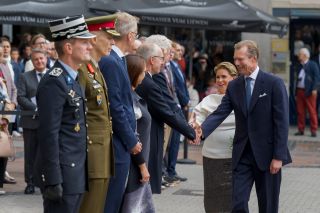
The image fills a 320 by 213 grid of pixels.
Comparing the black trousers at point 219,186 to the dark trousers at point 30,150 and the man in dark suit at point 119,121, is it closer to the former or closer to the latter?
the man in dark suit at point 119,121

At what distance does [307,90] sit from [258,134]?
1242 cm

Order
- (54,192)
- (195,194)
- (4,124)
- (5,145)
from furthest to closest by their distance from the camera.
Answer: (195,194) → (4,124) → (5,145) → (54,192)

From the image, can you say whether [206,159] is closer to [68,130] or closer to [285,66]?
[68,130]

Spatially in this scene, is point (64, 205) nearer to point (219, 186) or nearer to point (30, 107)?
point (219, 186)

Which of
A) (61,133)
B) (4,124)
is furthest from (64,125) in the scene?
(4,124)

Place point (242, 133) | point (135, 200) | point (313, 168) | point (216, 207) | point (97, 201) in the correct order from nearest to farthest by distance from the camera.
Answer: point (97, 201), point (135, 200), point (242, 133), point (216, 207), point (313, 168)

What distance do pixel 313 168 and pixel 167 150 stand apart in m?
3.03

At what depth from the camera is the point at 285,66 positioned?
22.0m

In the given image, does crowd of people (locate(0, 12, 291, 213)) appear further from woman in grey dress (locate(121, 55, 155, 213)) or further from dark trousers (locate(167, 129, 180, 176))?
dark trousers (locate(167, 129, 180, 176))

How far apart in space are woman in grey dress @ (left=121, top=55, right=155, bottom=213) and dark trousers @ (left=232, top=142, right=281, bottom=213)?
33.0 inches

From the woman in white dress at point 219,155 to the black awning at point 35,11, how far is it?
712cm

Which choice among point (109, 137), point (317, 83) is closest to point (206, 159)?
point (109, 137)

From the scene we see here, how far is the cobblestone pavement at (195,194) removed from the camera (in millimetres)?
10727

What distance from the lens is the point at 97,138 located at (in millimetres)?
6879
